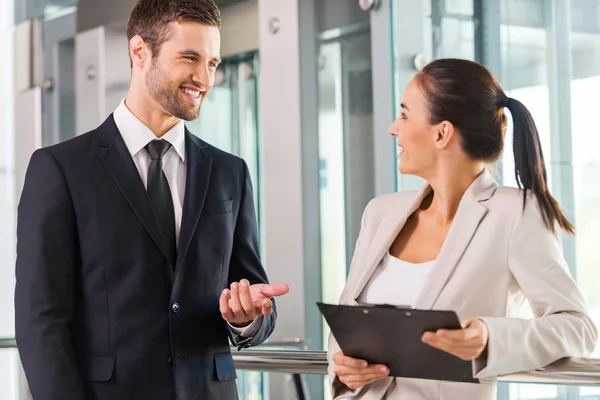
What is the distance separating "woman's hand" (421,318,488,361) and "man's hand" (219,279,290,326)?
1.61 ft

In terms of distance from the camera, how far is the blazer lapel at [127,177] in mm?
2233

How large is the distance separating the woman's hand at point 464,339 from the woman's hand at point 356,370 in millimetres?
214

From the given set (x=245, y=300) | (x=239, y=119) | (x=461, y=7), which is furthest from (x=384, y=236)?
(x=239, y=119)

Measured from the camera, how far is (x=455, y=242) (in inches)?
81.5

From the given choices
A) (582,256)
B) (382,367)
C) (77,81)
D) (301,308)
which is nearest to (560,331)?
(382,367)

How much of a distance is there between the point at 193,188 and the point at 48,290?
0.43m

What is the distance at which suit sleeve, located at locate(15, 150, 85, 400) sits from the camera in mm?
2096

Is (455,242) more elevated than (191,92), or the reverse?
(191,92)

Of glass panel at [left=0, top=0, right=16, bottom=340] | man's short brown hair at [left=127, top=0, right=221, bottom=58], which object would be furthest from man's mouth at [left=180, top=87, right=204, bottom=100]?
glass panel at [left=0, top=0, right=16, bottom=340]

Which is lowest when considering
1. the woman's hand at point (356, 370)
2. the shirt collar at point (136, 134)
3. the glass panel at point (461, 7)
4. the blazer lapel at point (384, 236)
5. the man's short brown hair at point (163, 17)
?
the woman's hand at point (356, 370)

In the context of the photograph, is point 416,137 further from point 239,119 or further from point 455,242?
point 239,119

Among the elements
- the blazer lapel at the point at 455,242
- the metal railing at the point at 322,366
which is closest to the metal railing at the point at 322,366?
the metal railing at the point at 322,366

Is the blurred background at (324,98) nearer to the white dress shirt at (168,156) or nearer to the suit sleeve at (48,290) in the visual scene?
the white dress shirt at (168,156)

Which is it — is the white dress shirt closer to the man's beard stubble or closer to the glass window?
the man's beard stubble
